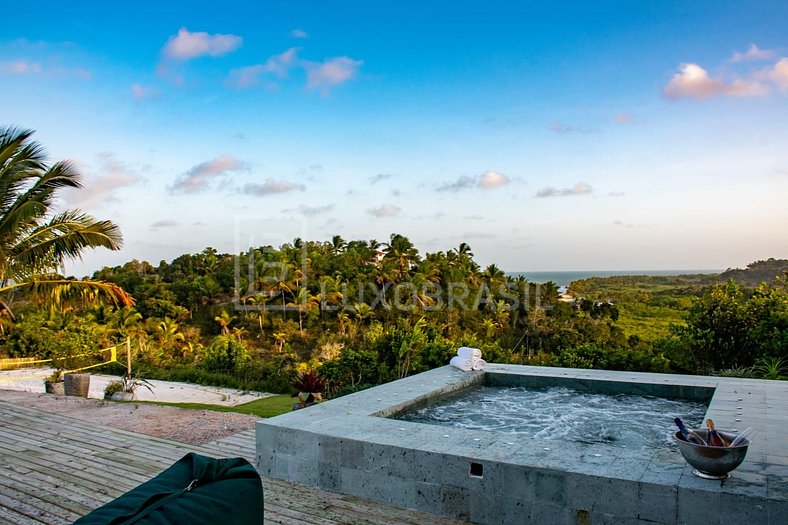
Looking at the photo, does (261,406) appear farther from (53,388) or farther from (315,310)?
(315,310)

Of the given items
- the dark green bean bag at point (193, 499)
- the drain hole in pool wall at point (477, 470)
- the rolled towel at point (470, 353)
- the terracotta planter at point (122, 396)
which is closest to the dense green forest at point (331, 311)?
the rolled towel at point (470, 353)

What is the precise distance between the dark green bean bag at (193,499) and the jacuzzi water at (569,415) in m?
3.93

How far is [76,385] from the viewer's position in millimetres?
8133

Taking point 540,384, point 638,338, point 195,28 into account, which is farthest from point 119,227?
point 638,338

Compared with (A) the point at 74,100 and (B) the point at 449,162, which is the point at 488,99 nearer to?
(B) the point at 449,162

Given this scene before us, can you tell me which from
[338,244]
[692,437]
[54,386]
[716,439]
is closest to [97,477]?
[692,437]

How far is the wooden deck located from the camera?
338 centimetres

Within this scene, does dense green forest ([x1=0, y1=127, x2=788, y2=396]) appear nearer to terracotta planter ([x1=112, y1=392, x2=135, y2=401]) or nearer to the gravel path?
the gravel path

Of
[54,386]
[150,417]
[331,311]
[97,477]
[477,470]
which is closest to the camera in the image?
[477,470]

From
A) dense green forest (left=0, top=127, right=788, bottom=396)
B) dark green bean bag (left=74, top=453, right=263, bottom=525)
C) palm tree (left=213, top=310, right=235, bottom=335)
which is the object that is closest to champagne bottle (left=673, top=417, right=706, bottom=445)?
dark green bean bag (left=74, top=453, right=263, bottom=525)

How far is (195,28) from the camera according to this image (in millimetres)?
11531

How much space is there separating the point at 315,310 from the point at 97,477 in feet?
99.9

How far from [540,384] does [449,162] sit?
397 inches

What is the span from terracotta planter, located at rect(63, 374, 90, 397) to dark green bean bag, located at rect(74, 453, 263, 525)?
7.54 metres
